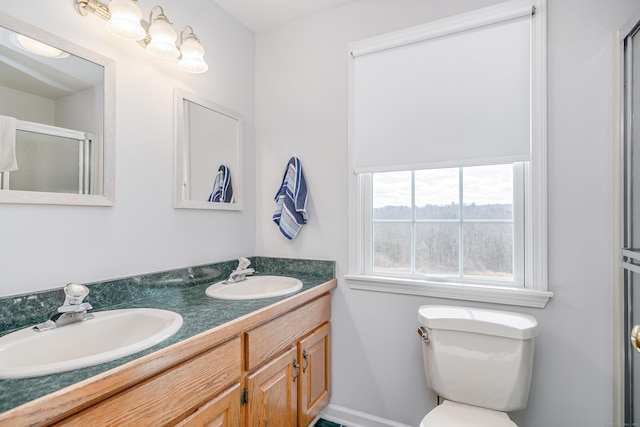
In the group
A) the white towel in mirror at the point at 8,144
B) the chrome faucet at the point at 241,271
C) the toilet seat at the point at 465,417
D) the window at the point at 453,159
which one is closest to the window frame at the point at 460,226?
the window at the point at 453,159

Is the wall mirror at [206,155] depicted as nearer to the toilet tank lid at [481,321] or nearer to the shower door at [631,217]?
the toilet tank lid at [481,321]

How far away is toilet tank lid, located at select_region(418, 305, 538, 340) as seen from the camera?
129 cm

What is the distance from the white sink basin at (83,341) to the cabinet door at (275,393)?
430 millimetres

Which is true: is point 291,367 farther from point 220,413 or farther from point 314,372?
point 220,413

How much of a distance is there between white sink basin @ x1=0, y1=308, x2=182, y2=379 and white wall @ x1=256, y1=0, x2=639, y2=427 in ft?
3.30

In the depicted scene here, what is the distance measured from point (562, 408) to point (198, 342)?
1.57m

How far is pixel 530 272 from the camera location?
151 centimetres

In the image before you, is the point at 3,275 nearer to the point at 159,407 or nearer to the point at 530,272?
the point at 159,407

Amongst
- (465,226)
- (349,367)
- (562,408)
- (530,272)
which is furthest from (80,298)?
(562,408)

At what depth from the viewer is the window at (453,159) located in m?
1.50

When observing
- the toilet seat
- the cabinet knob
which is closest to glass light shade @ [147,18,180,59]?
the cabinet knob

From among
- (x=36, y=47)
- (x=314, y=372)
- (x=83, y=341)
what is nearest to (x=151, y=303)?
(x=83, y=341)

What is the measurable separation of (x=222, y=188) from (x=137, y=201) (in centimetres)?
53

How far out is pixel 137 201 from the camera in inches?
57.8
